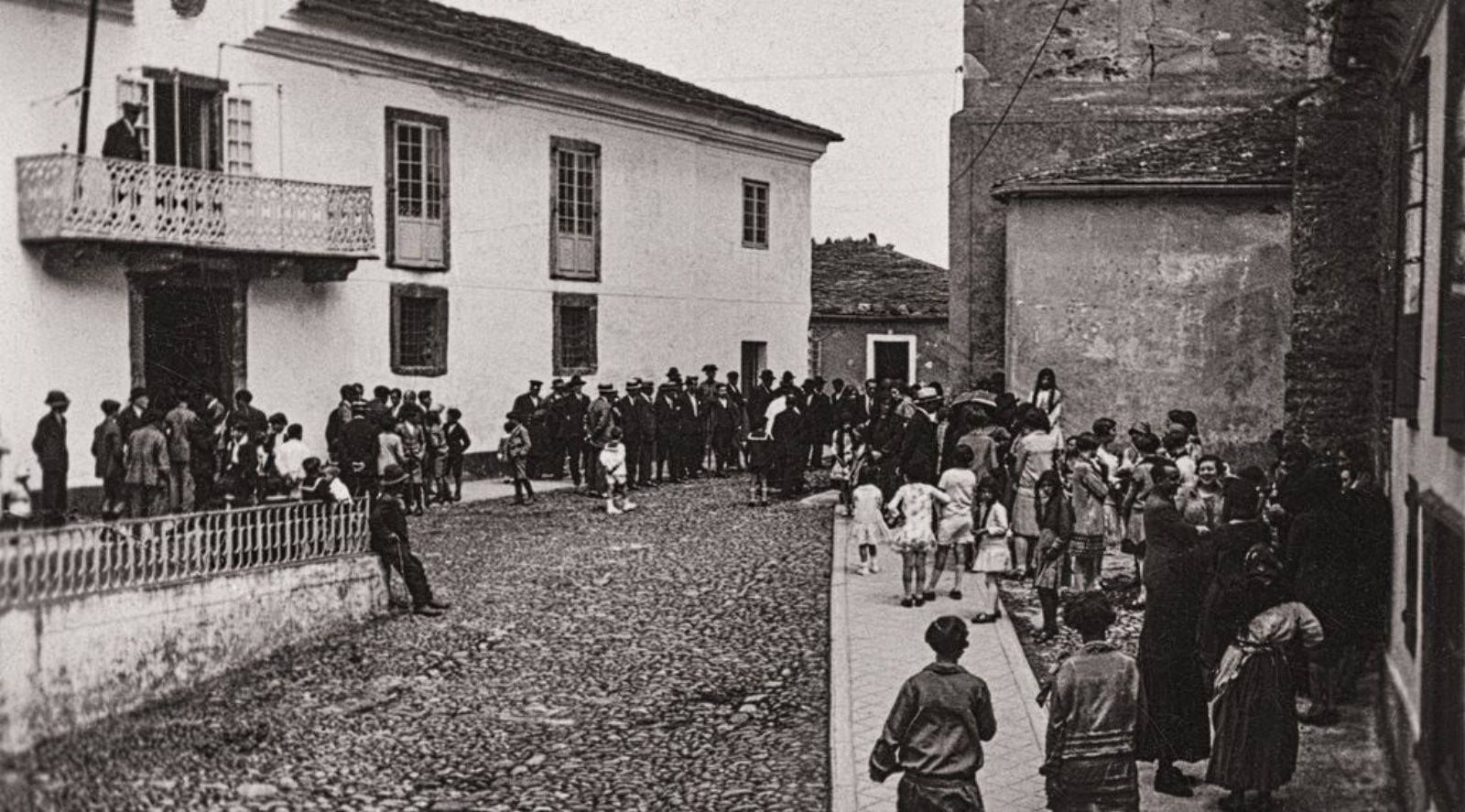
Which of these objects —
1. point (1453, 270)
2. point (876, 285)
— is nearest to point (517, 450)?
point (1453, 270)

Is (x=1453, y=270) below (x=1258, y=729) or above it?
above

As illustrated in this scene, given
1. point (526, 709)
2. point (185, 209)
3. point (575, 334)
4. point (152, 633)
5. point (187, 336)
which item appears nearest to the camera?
point (152, 633)

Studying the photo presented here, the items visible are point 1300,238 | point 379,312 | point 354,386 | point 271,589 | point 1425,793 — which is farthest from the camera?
point 379,312

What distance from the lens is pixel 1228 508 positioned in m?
9.62

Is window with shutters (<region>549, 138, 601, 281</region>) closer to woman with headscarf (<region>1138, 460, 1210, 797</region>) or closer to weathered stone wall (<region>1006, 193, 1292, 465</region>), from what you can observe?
weathered stone wall (<region>1006, 193, 1292, 465</region>)

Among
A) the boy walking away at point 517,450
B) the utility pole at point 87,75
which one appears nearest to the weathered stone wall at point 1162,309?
the boy walking away at point 517,450

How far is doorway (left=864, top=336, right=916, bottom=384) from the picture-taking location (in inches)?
1554

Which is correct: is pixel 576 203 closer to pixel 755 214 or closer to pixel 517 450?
pixel 755 214

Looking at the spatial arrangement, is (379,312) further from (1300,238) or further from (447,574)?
(1300,238)

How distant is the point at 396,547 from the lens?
44.6 ft

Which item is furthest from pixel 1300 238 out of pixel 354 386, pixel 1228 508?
pixel 354 386

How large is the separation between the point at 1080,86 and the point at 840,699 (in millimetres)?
15307

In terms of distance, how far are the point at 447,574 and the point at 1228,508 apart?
832 cm

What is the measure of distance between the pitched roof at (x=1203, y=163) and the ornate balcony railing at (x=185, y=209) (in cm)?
916
